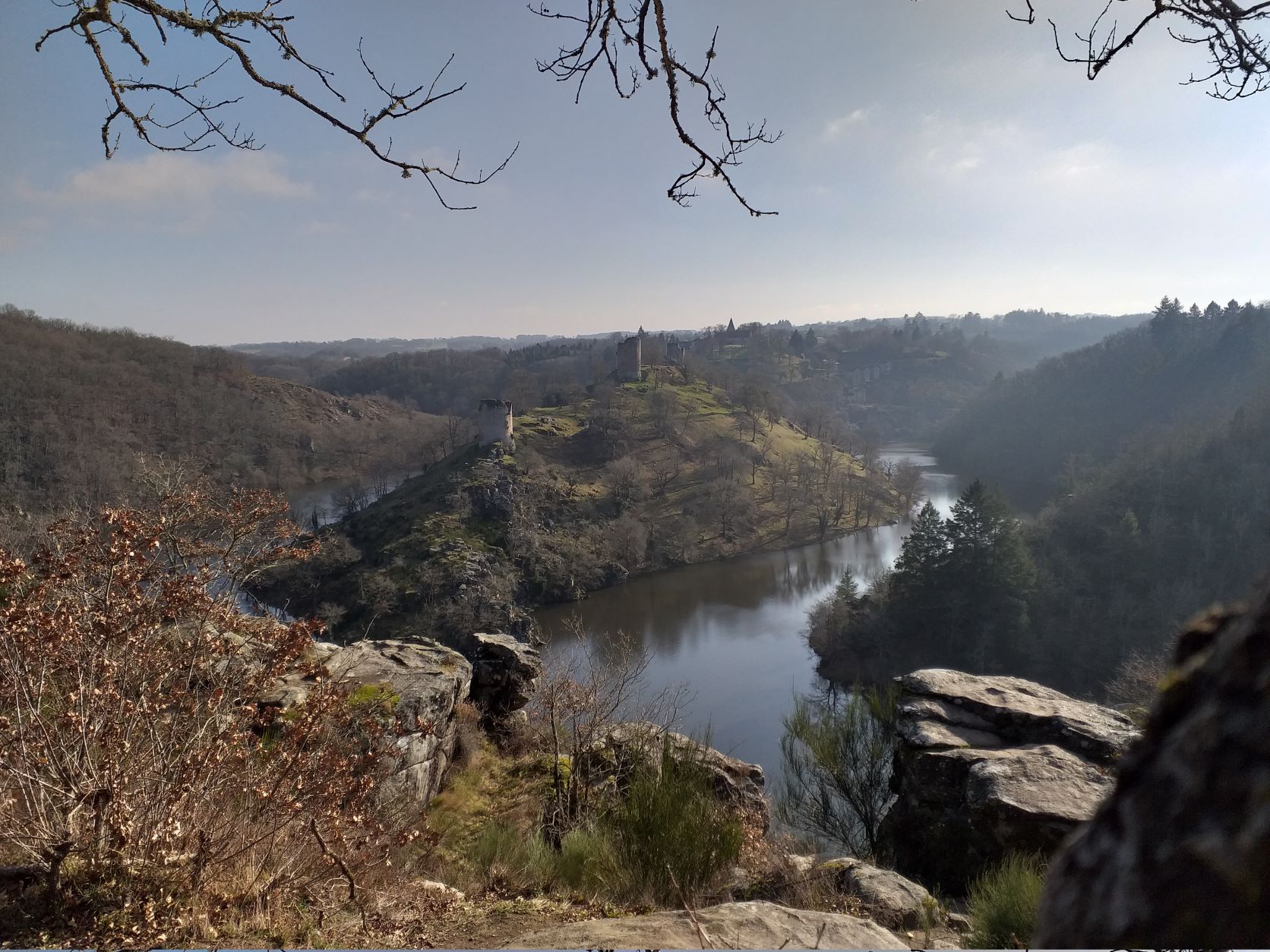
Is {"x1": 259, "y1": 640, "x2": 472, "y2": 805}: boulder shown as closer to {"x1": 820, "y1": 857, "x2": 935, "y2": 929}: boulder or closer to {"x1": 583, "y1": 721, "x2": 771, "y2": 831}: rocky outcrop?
{"x1": 583, "y1": 721, "x2": 771, "y2": 831}: rocky outcrop

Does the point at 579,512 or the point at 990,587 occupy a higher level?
the point at 579,512

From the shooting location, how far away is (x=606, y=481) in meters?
48.2

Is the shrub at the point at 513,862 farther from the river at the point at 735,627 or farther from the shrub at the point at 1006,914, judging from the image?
the river at the point at 735,627

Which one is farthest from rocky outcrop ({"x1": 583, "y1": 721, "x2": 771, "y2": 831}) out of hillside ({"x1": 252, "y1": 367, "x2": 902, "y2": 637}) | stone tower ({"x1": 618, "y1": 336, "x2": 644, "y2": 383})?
stone tower ({"x1": 618, "y1": 336, "x2": 644, "y2": 383})

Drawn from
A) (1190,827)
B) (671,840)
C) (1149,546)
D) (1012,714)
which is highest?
(1190,827)

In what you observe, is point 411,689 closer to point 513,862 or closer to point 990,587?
point 513,862

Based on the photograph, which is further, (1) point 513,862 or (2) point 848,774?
(2) point 848,774

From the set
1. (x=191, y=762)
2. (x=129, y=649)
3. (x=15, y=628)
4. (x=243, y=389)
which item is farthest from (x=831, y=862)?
(x=243, y=389)

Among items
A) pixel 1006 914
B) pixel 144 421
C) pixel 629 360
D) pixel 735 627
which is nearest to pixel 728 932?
pixel 1006 914

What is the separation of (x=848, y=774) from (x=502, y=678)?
5.69 metres

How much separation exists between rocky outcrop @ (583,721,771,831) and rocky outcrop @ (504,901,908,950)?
355 cm

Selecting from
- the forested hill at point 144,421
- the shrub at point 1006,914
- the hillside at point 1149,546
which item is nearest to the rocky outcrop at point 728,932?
the shrub at point 1006,914

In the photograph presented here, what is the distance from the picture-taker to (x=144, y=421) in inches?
1515

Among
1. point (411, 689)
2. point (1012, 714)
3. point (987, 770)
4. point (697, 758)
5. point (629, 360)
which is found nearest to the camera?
point (697, 758)
